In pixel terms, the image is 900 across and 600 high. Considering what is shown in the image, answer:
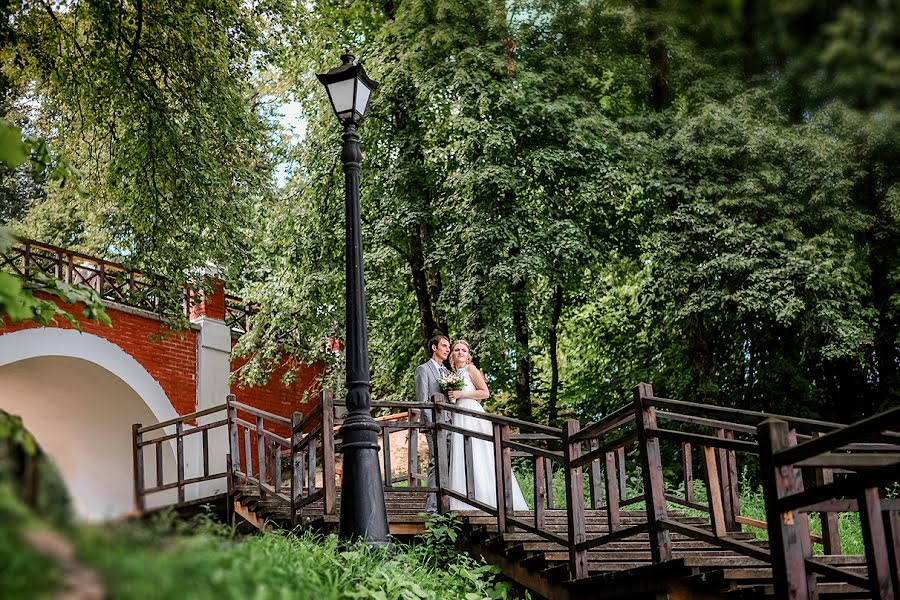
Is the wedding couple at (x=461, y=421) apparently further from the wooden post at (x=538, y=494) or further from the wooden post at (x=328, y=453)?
the wooden post at (x=538, y=494)

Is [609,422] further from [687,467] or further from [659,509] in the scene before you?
[687,467]

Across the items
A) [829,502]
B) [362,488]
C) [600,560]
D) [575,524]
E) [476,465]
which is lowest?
[600,560]

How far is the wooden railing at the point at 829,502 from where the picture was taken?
4191 millimetres

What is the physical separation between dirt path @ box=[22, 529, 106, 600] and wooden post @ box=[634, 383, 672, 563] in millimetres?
4308

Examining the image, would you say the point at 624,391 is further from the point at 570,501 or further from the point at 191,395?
the point at 570,501

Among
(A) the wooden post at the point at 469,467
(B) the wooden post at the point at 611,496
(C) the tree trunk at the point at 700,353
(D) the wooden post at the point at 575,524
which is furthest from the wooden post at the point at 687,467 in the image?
A: (C) the tree trunk at the point at 700,353

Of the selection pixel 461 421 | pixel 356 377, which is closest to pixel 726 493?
pixel 461 421

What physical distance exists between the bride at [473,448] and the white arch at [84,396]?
698 cm

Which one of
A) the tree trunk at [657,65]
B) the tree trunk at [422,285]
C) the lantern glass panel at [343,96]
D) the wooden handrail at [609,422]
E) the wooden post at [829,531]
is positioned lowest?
the wooden post at [829,531]

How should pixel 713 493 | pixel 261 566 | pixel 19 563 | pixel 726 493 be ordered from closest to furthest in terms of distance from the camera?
1. pixel 19 563
2. pixel 261 566
3. pixel 713 493
4. pixel 726 493

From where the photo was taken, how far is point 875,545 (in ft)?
13.8

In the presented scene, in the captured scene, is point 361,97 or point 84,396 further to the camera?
point 84,396

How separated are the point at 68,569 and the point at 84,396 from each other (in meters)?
15.1

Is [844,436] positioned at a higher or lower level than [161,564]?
higher
